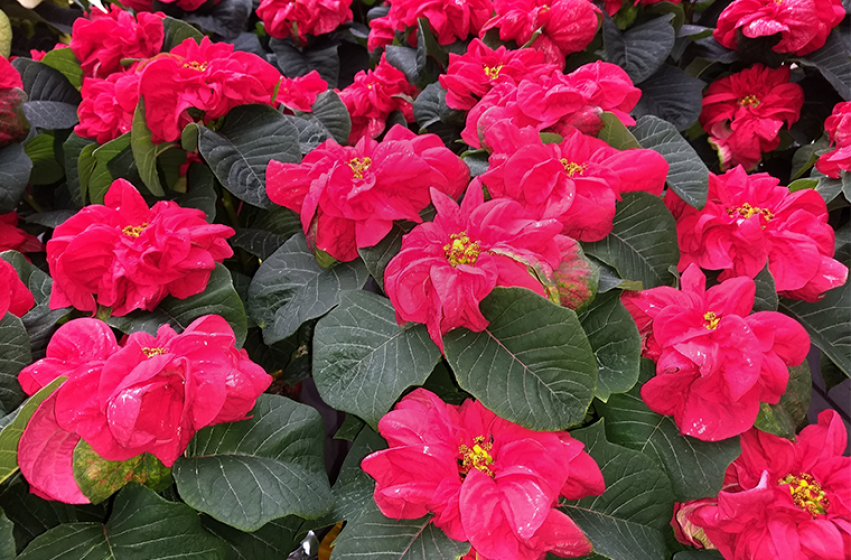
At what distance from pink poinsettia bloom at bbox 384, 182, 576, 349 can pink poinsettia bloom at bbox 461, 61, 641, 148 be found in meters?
0.15

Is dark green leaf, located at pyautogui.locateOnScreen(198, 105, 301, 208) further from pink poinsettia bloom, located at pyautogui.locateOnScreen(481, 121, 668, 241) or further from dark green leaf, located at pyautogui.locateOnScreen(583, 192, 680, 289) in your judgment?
dark green leaf, located at pyautogui.locateOnScreen(583, 192, 680, 289)

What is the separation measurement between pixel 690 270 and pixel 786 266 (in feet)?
0.43

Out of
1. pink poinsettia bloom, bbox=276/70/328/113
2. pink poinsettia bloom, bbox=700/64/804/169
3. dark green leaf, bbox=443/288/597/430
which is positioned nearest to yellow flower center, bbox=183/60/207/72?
pink poinsettia bloom, bbox=276/70/328/113

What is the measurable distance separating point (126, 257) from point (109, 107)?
1.05 ft

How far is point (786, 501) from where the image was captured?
1.65ft

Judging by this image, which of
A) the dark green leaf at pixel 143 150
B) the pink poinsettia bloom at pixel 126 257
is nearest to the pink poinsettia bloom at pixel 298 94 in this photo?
the dark green leaf at pixel 143 150

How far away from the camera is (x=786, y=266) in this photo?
0.60m

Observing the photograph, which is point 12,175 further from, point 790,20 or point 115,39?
point 790,20

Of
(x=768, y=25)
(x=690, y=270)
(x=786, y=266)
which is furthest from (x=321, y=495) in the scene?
(x=768, y=25)

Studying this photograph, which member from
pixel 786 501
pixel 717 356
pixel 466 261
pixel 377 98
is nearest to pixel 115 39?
pixel 377 98

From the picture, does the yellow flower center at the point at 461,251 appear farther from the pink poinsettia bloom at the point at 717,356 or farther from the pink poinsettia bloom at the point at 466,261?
the pink poinsettia bloom at the point at 717,356

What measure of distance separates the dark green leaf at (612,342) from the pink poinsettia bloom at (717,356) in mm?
28

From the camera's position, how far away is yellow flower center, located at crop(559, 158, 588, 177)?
0.56 meters

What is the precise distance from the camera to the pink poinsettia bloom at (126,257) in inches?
22.8
